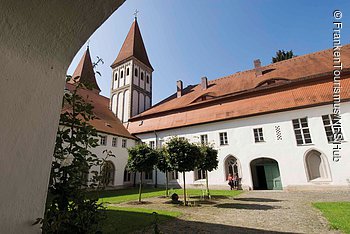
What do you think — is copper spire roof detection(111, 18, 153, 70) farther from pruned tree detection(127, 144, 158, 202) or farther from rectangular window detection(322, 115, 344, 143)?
rectangular window detection(322, 115, 344, 143)

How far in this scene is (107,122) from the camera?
2242 centimetres

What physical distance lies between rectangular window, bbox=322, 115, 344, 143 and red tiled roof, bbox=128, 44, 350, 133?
1.29 meters

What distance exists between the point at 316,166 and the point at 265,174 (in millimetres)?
3829

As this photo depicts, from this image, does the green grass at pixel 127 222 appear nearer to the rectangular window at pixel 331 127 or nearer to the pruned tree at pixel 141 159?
the pruned tree at pixel 141 159

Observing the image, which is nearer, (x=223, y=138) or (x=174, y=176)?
(x=223, y=138)

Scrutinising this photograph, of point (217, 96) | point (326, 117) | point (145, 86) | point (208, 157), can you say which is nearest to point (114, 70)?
point (145, 86)

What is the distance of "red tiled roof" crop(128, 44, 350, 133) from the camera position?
16297 mm

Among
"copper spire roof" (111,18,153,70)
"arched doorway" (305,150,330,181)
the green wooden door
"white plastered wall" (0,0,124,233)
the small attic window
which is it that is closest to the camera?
"white plastered wall" (0,0,124,233)

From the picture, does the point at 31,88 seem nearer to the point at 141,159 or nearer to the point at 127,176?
the point at 141,159

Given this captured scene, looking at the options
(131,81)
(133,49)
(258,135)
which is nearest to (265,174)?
(258,135)

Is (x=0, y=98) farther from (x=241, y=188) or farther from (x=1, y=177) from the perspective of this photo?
(x=241, y=188)

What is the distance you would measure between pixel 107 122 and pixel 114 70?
13.3 m

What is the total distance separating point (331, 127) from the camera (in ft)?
48.4

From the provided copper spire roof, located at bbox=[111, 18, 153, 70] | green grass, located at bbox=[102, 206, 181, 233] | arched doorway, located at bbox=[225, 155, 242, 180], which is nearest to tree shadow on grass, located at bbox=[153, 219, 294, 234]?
green grass, located at bbox=[102, 206, 181, 233]
